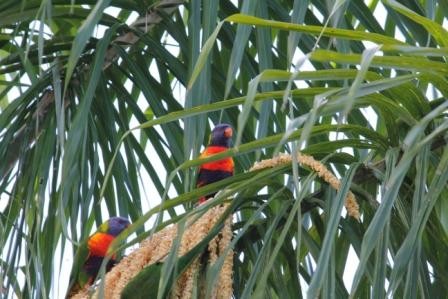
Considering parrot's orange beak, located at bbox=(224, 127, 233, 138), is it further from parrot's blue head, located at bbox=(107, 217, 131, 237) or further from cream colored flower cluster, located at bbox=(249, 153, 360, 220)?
cream colored flower cluster, located at bbox=(249, 153, 360, 220)

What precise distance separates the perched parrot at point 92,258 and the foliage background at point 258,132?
0.05 metres

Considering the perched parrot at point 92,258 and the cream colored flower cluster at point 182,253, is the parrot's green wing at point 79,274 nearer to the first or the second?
the perched parrot at point 92,258

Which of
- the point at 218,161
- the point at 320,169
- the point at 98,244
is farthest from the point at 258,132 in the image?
the point at 98,244

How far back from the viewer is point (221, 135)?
251 centimetres

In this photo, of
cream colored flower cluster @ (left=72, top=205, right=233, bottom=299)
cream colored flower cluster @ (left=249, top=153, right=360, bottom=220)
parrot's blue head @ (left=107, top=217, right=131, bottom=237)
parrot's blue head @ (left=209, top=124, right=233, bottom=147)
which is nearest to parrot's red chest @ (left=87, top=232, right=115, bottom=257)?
parrot's blue head @ (left=107, top=217, right=131, bottom=237)

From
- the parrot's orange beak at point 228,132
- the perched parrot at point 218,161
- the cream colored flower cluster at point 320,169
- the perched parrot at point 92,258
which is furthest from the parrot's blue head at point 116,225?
the cream colored flower cluster at point 320,169

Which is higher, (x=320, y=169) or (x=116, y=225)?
(x=320, y=169)

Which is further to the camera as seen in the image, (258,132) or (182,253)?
(258,132)

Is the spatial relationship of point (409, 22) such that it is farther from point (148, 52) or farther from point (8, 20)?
point (8, 20)

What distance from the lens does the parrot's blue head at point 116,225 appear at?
90.2 inches

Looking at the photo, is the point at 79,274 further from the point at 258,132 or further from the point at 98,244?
the point at 258,132

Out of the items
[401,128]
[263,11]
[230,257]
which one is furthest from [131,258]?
[263,11]

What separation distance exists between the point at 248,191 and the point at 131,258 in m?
0.19

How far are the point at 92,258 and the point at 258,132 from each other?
93 centimetres
